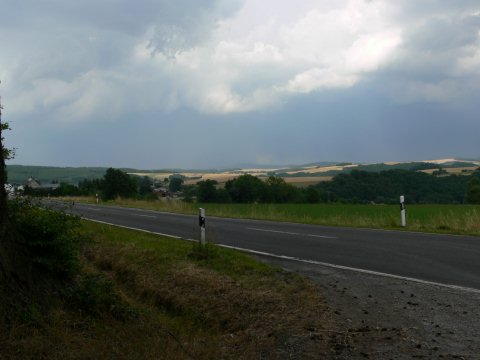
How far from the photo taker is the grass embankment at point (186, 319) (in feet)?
15.3

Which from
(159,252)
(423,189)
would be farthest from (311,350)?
(423,189)

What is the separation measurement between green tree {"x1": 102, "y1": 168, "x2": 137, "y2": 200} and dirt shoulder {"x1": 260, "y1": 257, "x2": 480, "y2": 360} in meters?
47.6

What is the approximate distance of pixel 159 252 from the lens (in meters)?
10.5

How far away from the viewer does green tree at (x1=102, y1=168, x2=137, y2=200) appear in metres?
53.7

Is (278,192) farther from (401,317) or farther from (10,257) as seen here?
(10,257)

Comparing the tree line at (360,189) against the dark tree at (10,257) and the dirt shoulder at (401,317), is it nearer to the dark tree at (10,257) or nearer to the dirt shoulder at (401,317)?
the dirt shoulder at (401,317)

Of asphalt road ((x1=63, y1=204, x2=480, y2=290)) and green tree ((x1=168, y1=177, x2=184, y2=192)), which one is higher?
green tree ((x1=168, y1=177, x2=184, y2=192))

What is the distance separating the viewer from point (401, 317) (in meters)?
5.84

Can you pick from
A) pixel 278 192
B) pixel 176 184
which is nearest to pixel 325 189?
pixel 278 192

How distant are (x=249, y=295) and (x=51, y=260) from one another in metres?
2.63

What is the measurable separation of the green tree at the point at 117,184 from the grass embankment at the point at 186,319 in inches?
1797

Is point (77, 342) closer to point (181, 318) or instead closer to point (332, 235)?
→ point (181, 318)

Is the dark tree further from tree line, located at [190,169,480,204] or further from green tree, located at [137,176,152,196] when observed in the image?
green tree, located at [137,176,152,196]

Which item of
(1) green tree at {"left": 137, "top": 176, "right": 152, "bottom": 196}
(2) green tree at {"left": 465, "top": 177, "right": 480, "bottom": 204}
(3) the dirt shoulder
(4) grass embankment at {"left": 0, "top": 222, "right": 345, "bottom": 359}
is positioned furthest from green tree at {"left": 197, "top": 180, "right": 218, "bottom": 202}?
(3) the dirt shoulder
